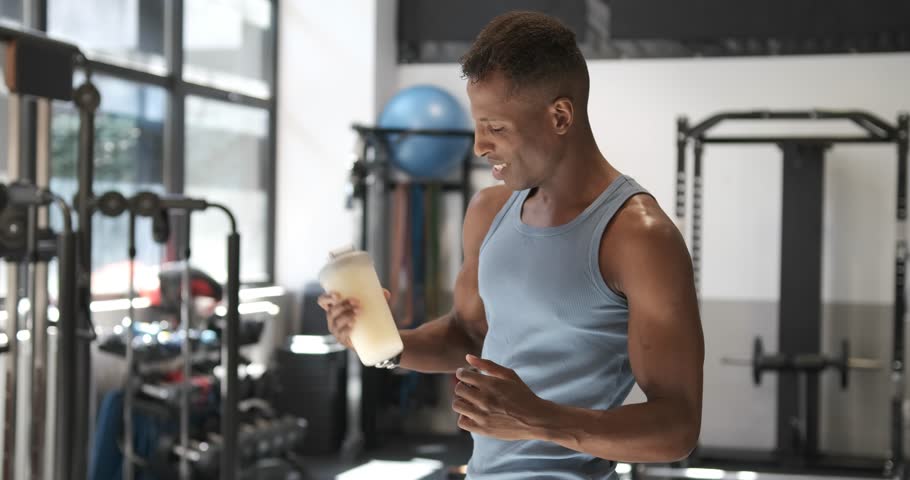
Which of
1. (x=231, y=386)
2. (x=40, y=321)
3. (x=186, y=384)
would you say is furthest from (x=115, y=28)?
(x=231, y=386)

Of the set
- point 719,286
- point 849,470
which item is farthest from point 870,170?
point 849,470

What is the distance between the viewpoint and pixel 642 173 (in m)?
5.69

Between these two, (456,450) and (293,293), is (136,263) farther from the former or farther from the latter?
(456,450)

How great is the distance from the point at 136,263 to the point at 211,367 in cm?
83

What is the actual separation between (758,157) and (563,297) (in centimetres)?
455

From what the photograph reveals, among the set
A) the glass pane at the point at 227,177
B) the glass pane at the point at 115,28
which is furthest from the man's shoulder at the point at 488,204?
the glass pane at the point at 227,177

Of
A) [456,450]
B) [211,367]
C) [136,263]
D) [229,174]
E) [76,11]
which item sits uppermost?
[76,11]

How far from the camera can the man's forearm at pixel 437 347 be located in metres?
1.58

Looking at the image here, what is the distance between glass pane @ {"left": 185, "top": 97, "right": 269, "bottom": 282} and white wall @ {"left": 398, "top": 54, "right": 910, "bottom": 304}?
2.06 m

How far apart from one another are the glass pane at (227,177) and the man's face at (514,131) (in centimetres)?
422

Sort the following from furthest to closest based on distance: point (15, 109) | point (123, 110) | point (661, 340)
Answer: point (123, 110) < point (15, 109) < point (661, 340)

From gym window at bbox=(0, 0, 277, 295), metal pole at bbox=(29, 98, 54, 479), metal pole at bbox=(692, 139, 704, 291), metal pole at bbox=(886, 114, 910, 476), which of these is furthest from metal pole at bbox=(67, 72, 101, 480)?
metal pole at bbox=(886, 114, 910, 476)

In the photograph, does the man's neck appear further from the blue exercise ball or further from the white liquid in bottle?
the blue exercise ball

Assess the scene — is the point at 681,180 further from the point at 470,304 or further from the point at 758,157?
the point at 470,304
